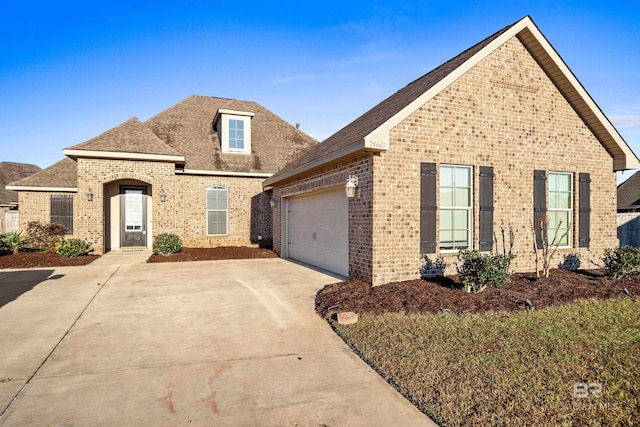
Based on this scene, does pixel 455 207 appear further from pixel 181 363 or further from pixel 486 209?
pixel 181 363

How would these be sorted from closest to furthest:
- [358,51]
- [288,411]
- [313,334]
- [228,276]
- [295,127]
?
[288,411] → [313,334] → [228,276] → [358,51] → [295,127]

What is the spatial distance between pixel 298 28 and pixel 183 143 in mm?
7460

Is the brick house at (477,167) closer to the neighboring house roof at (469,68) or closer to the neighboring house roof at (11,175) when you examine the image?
the neighboring house roof at (469,68)

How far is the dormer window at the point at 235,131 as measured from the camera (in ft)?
57.0

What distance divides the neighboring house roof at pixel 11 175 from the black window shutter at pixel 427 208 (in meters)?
26.4

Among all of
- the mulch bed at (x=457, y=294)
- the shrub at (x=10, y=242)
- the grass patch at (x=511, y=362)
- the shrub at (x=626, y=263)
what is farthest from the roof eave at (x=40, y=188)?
the shrub at (x=626, y=263)

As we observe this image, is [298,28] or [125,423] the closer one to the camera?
[125,423]

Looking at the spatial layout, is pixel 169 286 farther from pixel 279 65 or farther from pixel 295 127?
pixel 295 127

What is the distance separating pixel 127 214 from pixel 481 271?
45.9ft

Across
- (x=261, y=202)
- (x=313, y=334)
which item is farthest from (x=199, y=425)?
(x=261, y=202)

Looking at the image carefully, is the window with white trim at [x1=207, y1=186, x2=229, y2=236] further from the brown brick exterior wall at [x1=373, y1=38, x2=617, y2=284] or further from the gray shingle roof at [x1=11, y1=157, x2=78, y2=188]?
the brown brick exterior wall at [x1=373, y1=38, x2=617, y2=284]

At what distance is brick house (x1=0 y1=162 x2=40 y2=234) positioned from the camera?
1928 centimetres

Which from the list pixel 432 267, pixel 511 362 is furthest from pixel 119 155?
pixel 511 362

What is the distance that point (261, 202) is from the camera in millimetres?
17203
